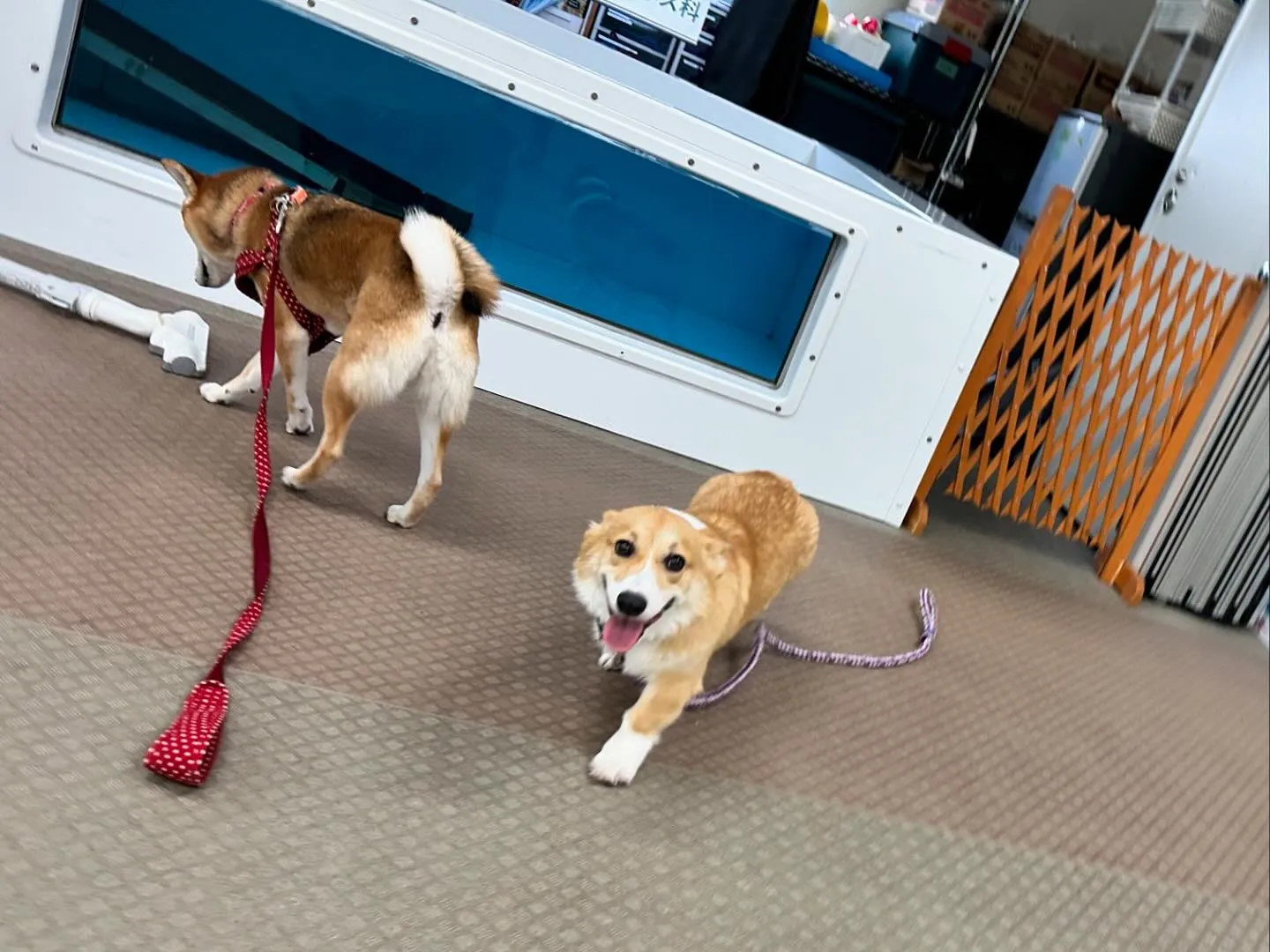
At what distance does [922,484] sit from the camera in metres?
2.81

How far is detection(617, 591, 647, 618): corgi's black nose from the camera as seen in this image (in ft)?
4.27

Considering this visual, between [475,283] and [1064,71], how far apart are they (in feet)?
12.2

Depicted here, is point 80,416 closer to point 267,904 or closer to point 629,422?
point 267,904

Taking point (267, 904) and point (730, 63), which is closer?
point (267, 904)

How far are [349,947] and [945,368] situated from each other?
85.7 inches

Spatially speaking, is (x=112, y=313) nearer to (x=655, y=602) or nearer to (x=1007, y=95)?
(x=655, y=602)

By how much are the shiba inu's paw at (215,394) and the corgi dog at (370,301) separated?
60mm

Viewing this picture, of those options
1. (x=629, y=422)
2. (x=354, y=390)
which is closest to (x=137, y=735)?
(x=354, y=390)

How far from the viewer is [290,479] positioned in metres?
1.75

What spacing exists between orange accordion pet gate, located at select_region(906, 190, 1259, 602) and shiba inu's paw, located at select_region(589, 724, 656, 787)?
1653mm

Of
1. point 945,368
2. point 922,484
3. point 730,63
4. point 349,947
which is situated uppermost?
point 730,63

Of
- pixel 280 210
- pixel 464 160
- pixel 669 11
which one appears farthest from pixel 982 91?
pixel 280 210

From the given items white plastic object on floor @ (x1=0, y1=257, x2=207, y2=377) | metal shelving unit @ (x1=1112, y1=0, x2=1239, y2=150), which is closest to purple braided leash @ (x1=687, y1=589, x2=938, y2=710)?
white plastic object on floor @ (x1=0, y1=257, x2=207, y2=377)

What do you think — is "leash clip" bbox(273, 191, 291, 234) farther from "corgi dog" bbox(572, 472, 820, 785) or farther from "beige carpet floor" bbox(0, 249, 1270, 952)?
"corgi dog" bbox(572, 472, 820, 785)
